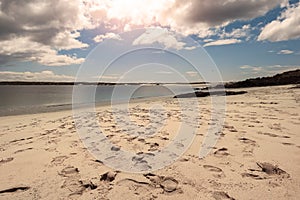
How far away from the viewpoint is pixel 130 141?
514 cm

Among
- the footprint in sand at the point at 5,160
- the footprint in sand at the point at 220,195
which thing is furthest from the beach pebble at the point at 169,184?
the footprint in sand at the point at 5,160

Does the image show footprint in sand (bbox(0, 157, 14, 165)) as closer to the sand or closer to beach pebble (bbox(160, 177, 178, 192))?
the sand

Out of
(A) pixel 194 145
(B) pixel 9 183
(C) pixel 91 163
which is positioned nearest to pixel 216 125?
(A) pixel 194 145

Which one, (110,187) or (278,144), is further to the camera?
(278,144)

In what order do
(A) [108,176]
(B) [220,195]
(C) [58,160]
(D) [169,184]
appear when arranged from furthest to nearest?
(C) [58,160], (A) [108,176], (D) [169,184], (B) [220,195]

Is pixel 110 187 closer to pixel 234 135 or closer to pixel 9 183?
pixel 9 183

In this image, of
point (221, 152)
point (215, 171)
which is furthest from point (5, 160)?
point (221, 152)

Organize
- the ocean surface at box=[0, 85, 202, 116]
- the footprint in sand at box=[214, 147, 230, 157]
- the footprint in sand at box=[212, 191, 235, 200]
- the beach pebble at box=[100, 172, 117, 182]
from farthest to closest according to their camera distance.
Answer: the ocean surface at box=[0, 85, 202, 116] < the footprint in sand at box=[214, 147, 230, 157] < the beach pebble at box=[100, 172, 117, 182] < the footprint in sand at box=[212, 191, 235, 200]

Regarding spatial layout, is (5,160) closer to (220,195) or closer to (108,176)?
(108,176)

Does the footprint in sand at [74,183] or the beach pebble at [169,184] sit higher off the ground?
the beach pebble at [169,184]

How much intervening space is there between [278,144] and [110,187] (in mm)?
3313

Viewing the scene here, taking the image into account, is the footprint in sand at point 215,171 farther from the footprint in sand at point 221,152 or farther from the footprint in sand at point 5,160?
the footprint in sand at point 5,160

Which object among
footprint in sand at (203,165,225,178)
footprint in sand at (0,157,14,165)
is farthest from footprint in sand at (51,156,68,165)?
footprint in sand at (203,165,225,178)

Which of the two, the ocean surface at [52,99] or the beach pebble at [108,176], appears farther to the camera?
the ocean surface at [52,99]
